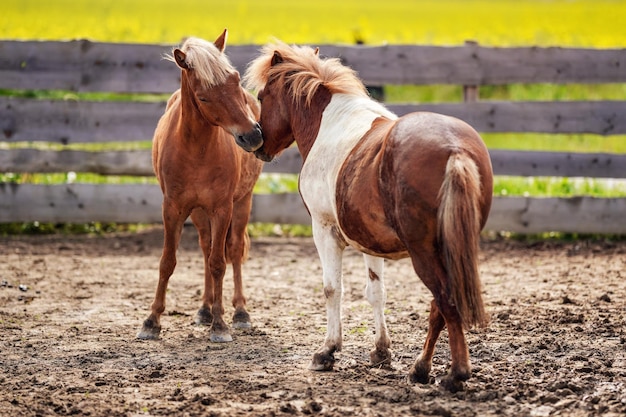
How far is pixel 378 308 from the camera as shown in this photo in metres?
4.82

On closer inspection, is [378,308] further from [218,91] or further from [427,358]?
[218,91]

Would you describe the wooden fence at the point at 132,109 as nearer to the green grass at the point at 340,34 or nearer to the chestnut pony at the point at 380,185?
the green grass at the point at 340,34

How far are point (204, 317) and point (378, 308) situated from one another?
1.78m

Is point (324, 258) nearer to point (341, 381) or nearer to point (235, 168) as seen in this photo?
point (341, 381)

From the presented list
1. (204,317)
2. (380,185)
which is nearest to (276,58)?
(380,185)

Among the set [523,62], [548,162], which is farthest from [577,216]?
[523,62]

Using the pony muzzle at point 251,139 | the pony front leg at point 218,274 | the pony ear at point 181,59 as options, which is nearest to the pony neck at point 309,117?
the pony muzzle at point 251,139

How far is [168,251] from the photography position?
576cm

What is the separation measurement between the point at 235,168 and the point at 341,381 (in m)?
1.93

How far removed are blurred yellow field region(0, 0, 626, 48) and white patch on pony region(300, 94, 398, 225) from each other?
20.2 feet

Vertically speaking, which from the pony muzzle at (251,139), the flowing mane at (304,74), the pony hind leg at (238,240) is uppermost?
the flowing mane at (304,74)

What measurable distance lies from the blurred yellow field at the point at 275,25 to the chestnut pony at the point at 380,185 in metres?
5.93

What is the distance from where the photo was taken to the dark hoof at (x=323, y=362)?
4.69 meters

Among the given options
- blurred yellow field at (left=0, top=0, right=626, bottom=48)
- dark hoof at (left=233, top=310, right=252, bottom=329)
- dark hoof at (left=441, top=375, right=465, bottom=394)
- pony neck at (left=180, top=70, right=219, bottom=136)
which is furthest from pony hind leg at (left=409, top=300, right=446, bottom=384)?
blurred yellow field at (left=0, top=0, right=626, bottom=48)
